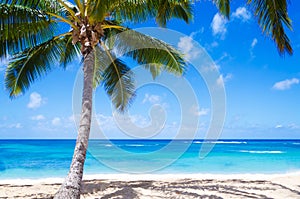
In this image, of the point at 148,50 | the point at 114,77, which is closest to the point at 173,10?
the point at 148,50

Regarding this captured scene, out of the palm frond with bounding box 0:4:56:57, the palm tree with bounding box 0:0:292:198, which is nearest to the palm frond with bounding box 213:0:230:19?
the palm tree with bounding box 0:0:292:198

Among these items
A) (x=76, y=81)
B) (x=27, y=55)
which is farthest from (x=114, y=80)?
(x=27, y=55)

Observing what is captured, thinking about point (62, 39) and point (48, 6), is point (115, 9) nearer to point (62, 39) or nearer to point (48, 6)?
point (48, 6)

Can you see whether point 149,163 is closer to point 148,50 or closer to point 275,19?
point 148,50

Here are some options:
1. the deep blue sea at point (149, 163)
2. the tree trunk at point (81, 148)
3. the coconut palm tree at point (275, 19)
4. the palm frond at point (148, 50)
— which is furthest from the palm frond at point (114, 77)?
the deep blue sea at point (149, 163)

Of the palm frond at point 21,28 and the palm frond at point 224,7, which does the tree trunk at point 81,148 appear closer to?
the palm frond at point 21,28

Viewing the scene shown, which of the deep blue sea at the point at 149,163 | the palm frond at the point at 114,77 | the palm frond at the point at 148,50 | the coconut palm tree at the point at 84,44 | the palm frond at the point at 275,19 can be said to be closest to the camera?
the palm frond at the point at 275,19

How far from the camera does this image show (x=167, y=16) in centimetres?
749

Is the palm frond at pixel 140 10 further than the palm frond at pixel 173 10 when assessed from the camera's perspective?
Yes

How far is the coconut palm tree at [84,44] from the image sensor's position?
233 inches

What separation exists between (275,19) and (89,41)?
11.7ft

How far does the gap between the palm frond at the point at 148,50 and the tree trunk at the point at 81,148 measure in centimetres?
172

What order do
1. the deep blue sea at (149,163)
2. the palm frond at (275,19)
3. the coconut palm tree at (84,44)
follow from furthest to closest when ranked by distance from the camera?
1. the deep blue sea at (149,163)
2. the coconut palm tree at (84,44)
3. the palm frond at (275,19)

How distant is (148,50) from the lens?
8055 mm
